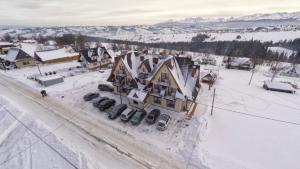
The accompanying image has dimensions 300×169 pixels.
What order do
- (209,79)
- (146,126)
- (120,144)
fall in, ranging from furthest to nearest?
(209,79) < (146,126) < (120,144)

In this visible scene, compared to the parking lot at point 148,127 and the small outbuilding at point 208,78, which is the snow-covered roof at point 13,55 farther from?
the small outbuilding at point 208,78

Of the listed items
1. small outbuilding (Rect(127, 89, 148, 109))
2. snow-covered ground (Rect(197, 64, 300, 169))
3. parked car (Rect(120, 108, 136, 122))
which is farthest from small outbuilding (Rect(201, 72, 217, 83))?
parked car (Rect(120, 108, 136, 122))

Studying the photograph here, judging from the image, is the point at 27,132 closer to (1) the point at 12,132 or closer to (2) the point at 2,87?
(1) the point at 12,132

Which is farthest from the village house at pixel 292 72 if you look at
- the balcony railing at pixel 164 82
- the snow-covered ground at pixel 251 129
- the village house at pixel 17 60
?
the village house at pixel 17 60

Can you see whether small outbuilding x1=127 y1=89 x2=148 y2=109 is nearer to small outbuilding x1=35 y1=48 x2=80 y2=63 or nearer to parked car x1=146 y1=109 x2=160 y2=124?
parked car x1=146 y1=109 x2=160 y2=124

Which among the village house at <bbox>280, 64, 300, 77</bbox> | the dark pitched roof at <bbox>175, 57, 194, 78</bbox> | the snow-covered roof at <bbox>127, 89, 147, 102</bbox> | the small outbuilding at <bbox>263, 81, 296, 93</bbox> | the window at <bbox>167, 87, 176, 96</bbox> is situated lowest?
the village house at <bbox>280, 64, 300, 77</bbox>

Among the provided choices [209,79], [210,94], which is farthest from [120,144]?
[209,79]

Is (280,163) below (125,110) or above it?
below

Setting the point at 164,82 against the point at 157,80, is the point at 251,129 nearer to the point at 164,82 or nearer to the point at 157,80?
the point at 164,82
